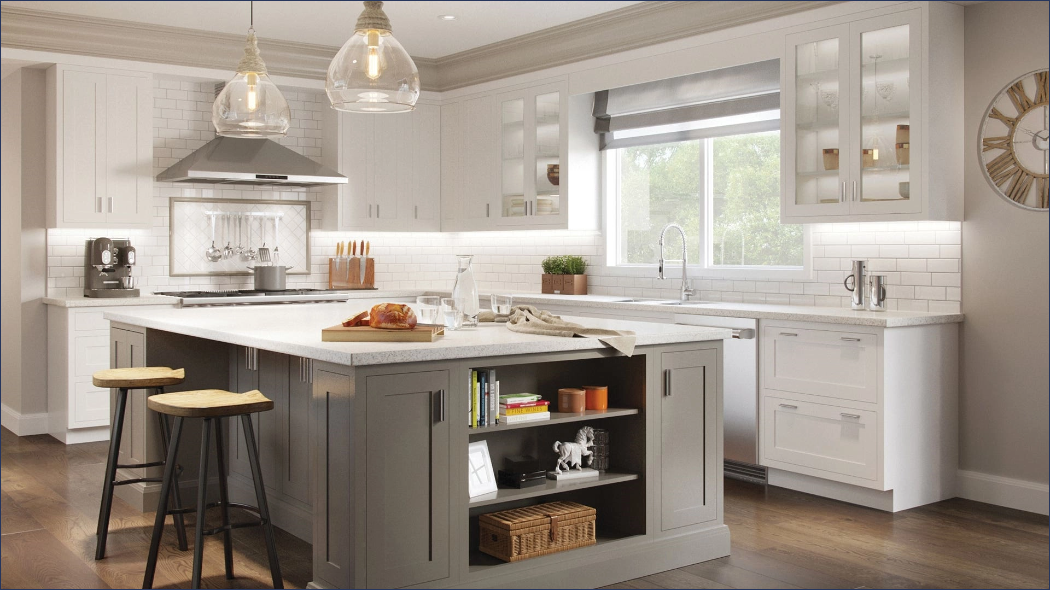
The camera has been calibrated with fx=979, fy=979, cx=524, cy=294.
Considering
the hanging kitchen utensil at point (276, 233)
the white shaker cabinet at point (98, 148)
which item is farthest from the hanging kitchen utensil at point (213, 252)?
the white shaker cabinet at point (98, 148)

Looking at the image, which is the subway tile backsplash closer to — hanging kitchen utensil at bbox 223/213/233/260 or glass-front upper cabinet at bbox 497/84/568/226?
hanging kitchen utensil at bbox 223/213/233/260

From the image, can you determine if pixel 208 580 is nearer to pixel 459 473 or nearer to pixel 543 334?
pixel 459 473

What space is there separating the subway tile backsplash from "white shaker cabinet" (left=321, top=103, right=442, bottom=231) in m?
0.32

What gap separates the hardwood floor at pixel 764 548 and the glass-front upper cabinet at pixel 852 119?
1492 mm

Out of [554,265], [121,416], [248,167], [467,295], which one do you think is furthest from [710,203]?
[121,416]

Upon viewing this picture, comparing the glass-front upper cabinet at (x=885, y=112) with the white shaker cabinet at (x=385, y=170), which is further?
the white shaker cabinet at (x=385, y=170)

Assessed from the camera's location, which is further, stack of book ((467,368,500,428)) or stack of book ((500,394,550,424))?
stack of book ((500,394,550,424))

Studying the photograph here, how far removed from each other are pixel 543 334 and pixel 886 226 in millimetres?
2432

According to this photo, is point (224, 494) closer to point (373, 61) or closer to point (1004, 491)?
point (373, 61)

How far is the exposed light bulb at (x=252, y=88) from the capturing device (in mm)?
3789

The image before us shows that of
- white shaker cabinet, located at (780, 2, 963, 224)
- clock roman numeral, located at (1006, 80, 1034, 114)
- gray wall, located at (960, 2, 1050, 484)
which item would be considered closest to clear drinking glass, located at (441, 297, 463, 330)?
white shaker cabinet, located at (780, 2, 963, 224)

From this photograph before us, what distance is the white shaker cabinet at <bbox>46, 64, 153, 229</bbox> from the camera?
629cm

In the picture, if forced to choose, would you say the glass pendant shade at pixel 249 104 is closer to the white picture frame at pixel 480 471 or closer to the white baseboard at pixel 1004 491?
the white picture frame at pixel 480 471

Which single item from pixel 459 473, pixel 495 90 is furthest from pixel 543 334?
pixel 495 90
